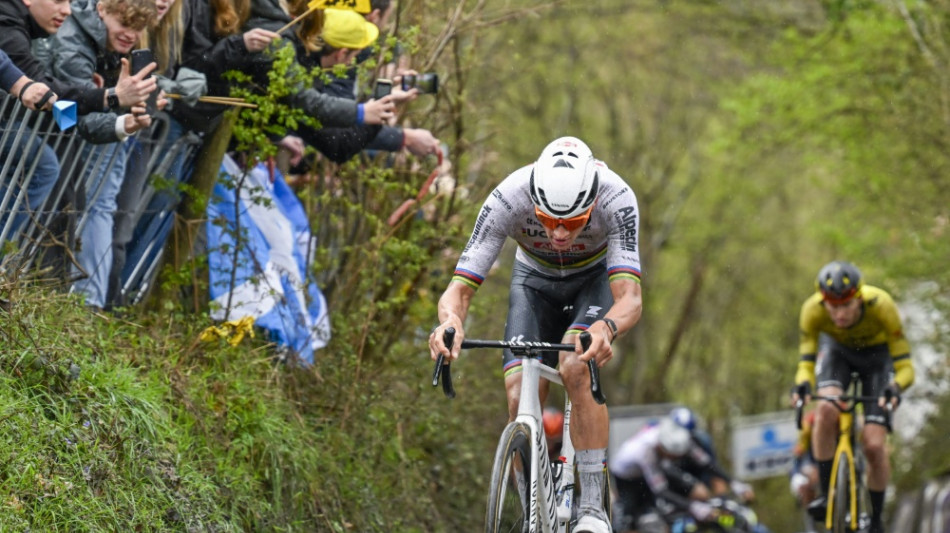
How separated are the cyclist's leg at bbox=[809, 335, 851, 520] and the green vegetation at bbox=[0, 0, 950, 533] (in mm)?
2802

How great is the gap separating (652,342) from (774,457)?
14402mm

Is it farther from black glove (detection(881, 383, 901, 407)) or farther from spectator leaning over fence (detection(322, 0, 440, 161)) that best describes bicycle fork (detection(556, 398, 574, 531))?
black glove (detection(881, 383, 901, 407))

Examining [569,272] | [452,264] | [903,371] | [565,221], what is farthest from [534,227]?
[903,371]

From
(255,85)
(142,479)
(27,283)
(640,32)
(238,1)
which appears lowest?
(142,479)

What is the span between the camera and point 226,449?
7.29 meters

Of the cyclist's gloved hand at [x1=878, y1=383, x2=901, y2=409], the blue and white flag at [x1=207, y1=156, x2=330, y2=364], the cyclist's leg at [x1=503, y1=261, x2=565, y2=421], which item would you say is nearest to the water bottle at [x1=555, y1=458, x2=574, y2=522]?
→ the cyclist's leg at [x1=503, y1=261, x2=565, y2=421]

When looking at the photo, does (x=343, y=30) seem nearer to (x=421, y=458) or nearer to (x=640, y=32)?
(x=421, y=458)

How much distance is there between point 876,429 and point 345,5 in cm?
527

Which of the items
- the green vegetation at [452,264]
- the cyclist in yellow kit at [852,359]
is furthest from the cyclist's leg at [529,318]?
the cyclist in yellow kit at [852,359]

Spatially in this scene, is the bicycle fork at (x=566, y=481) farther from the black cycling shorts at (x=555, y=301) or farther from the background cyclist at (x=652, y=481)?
the background cyclist at (x=652, y=481)

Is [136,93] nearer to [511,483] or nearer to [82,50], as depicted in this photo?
[82,50]

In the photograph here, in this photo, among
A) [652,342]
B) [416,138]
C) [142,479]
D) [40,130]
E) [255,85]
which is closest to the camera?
[142,479]

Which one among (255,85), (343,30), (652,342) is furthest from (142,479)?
(652,342)

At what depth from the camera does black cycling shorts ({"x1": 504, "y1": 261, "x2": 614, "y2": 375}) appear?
7375 mm
